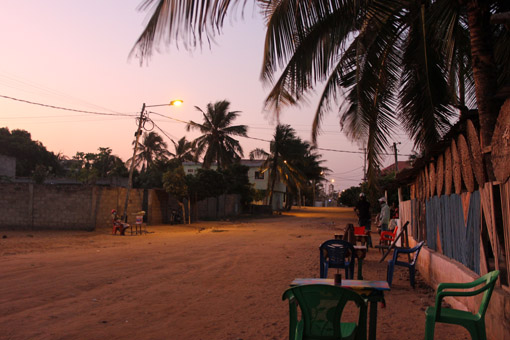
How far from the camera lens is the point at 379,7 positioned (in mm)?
5078

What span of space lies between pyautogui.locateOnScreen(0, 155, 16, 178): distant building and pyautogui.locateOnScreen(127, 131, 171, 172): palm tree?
1684 cm

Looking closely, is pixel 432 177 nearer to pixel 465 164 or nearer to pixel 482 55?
pixel 465 164

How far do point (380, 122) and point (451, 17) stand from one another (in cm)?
193

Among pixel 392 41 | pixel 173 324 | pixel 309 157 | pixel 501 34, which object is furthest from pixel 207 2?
pixel 309 157

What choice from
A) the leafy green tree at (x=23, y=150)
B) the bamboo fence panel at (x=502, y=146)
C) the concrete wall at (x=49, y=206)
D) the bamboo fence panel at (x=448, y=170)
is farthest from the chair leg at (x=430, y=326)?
the leafy green tree at (x=23, y=150)

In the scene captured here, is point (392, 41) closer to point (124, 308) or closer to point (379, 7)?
point (379, 7)

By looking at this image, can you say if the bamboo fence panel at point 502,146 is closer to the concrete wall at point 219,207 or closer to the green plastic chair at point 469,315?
the green plastic chair at point 469,315

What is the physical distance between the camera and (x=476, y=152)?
16.3ft

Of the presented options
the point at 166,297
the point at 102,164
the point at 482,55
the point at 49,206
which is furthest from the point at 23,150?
the point at 482,55

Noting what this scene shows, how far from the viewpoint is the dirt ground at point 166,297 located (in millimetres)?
4680

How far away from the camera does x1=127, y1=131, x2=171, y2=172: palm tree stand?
172 ft

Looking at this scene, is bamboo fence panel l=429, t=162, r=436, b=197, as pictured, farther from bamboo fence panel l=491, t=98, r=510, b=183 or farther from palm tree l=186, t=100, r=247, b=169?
palm tree l=186, t=100, r=247, b=169

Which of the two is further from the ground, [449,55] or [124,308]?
[449,55]

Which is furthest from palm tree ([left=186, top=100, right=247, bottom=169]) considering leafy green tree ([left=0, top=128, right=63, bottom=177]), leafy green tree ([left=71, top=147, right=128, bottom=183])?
leafy green tree ([left=0, top=128, right=63, bottom=177])
